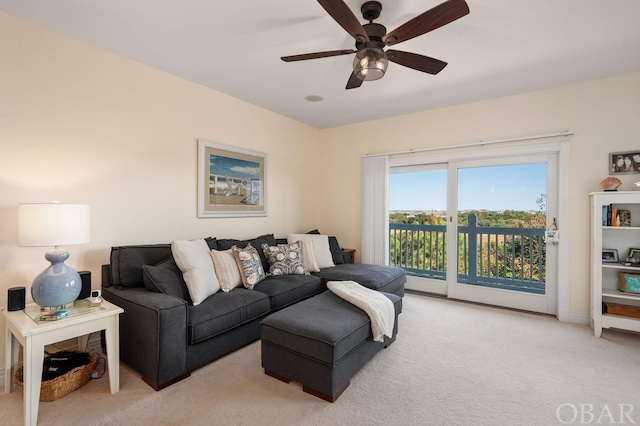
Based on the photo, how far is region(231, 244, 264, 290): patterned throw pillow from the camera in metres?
2.95

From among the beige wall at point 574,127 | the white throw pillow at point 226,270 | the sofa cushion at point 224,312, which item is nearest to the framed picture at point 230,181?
the white throw pillow at point 226,270

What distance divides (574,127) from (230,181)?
3.94 meters

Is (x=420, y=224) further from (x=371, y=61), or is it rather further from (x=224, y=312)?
(x=224, y=312)

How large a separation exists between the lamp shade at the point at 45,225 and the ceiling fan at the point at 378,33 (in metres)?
1.82

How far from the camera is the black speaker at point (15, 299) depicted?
197 cm

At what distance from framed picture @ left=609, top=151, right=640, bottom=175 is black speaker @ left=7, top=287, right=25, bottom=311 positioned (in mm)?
5199

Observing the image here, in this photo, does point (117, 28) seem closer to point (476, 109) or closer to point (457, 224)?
point (476, 109)

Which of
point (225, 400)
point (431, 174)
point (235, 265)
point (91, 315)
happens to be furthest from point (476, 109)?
point (91, 315)

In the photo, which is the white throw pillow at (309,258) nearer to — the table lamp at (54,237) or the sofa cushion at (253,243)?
the sofa cushion at (253,243)

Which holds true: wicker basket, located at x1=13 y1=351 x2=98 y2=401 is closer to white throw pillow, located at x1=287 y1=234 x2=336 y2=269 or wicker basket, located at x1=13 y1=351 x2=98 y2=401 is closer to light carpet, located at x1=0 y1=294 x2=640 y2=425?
light carpet, located at x1=0 y1=294 x2=640 y2=425

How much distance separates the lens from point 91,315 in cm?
195

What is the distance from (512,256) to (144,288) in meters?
4.11

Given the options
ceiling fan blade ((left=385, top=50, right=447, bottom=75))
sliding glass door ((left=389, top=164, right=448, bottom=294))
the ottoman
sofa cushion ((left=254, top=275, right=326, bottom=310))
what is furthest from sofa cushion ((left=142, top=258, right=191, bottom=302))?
sliding glass door ((left=389, top=164, right=448, bottom=294))

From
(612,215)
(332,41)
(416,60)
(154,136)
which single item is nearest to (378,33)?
(416,60)
